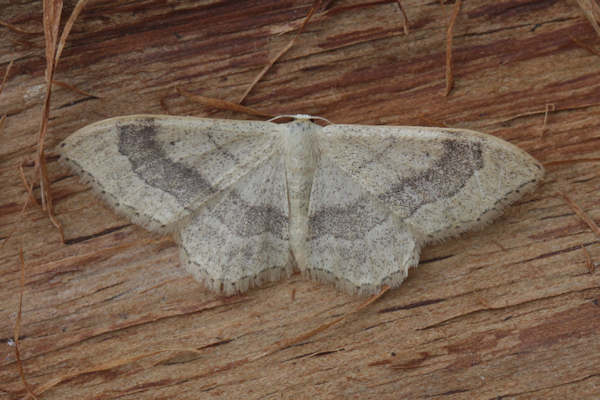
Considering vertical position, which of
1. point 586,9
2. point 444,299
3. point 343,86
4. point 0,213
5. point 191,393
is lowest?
point 191,393

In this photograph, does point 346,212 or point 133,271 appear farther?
point 133,271

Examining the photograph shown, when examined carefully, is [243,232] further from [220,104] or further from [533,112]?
[533,112]

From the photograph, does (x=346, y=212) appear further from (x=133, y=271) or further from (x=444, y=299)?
(x=133, y=271)

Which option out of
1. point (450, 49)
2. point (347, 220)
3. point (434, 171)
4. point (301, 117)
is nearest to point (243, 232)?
point (347, 220)

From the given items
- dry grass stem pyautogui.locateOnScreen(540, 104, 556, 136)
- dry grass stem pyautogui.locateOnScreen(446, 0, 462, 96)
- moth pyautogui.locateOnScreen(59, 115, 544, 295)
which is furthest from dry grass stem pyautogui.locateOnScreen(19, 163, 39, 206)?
dry grass stem pyautogui.locateOnScreen(540, 104, 556, 136)

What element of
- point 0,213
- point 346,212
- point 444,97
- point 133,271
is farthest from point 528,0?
point 0,213

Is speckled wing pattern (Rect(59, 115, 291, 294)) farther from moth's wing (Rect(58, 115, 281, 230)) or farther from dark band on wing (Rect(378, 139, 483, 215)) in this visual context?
dark band on wing (Rect(378, 139, 483, 215))

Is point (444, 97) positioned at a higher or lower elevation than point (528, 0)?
lower
